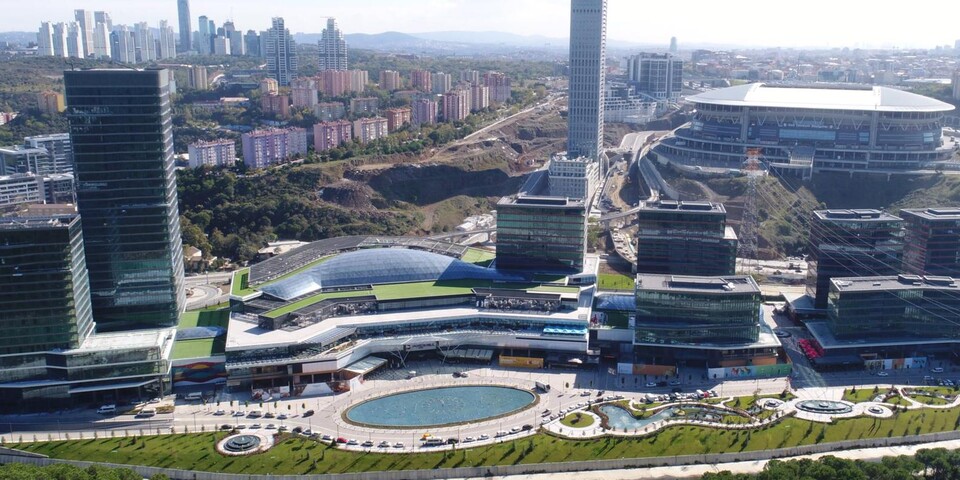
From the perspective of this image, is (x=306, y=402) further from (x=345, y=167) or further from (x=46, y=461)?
(x=345, y=167)

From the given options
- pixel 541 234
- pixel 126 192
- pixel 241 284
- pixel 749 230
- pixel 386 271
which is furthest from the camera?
pixel 749 230

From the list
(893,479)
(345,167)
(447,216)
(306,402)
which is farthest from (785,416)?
(345,167)

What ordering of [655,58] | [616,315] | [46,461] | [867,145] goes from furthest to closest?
[655,58] < [867,145] < [616,315] < [46,461]

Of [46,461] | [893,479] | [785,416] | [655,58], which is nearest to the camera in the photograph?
[893,479]

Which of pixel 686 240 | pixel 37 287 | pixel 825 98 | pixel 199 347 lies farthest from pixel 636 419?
pixel 825 98

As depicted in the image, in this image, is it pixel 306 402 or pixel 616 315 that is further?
pixel 616 315

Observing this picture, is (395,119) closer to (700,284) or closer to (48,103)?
(48,103)

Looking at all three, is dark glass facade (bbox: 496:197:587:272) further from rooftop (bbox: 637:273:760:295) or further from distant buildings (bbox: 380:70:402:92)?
distant buildings (bbox: 380:70:402:92)

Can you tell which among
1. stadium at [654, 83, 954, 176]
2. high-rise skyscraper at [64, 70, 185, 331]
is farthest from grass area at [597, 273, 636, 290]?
high-rise skyscraper at [64, 70, 185, 331]
